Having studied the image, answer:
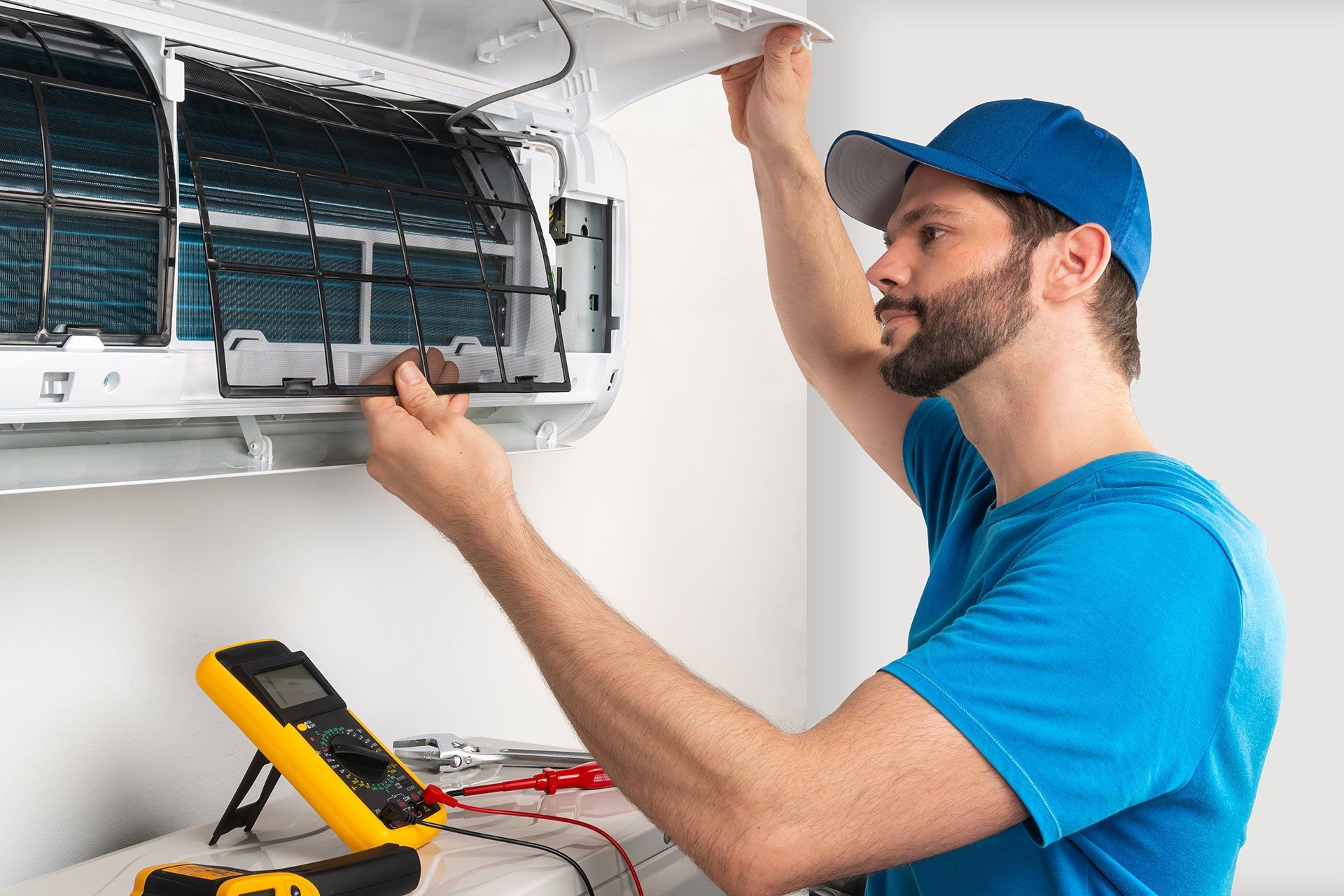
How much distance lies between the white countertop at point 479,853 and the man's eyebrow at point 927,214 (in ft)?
2.41

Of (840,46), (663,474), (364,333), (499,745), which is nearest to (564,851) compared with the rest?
(499,745)

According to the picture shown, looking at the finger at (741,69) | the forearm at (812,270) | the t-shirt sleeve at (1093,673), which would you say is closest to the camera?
the t-shirt sleeve at (1093,673)

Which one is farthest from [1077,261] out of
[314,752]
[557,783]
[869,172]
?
[314,752]

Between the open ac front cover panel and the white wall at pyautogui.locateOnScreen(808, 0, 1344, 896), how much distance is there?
129 cm

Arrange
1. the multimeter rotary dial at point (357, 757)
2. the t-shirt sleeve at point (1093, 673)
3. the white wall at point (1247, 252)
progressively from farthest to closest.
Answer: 1. the white wall at point (1247, 252)
2. the multimeter rotary dial at point (357, 757)
3. the t-shirt sleeve at point (1093, 673)

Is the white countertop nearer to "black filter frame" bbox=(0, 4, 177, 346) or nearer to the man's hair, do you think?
"black filter frame" bbox=(0, 4, 177, 346)

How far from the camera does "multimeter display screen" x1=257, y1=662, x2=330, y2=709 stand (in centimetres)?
118

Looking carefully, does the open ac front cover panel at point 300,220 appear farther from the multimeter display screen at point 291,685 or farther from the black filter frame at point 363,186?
the multimeter display screen at point 291,685

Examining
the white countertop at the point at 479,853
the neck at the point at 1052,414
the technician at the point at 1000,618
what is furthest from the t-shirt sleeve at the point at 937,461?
the white countertop at the point at 479,853

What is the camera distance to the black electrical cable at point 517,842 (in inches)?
43.9

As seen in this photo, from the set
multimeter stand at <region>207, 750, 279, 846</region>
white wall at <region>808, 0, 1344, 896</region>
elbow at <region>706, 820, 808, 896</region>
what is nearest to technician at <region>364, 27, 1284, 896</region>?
elbow at <region>706, 820, 808, 896</region>

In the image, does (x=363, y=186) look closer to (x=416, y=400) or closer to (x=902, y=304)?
(x=416, y=400)

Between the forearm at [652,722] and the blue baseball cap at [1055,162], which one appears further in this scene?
the blue baseball cap at [1055,162]

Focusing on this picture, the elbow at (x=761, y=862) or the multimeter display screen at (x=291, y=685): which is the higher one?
the multimeter display screen at (x=291, y=685)
